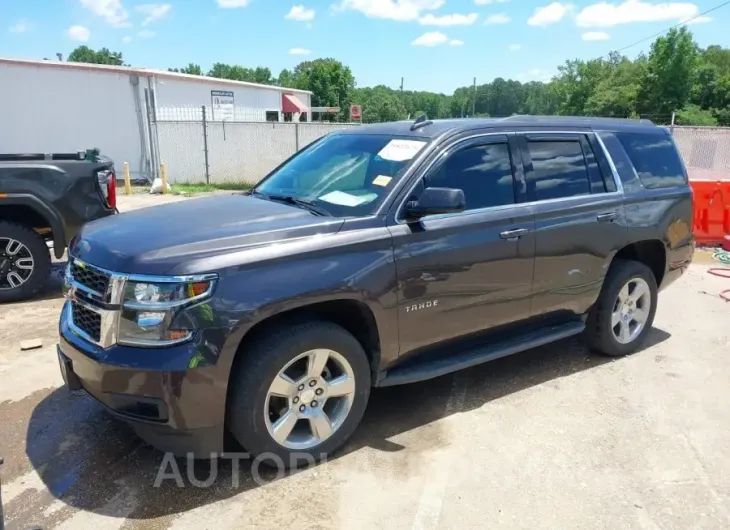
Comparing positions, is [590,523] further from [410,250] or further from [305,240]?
[305,240]

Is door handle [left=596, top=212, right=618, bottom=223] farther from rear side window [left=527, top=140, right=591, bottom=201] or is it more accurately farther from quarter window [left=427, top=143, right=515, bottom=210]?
quarter window [left=427, top=143, right=515, bottom=210]

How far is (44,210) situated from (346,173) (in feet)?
12.8

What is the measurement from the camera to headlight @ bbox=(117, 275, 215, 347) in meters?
2.88

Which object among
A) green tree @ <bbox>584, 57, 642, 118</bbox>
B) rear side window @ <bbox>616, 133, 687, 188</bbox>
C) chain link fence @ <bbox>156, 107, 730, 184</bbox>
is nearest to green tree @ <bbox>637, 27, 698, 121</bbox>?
green tree @ <bbox>584, 57, 642, 118</bbox>

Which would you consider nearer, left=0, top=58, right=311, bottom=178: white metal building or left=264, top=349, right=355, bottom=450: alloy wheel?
left=264, top=349, right=355, bottom=450: alloy wheel

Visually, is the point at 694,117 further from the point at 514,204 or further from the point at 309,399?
the point at 309,399

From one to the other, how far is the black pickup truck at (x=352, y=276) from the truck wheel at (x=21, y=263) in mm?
3183

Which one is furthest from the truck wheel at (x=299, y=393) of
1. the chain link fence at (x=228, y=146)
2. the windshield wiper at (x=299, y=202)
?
the chain link fence at (x=228, y=146)

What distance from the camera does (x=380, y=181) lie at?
12.4ft

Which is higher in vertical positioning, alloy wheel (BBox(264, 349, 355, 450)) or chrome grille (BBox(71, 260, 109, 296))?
chrome grille (BBox(71, 260, 109, 296))

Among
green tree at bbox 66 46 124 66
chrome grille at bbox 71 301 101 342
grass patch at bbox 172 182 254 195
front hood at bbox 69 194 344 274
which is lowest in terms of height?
grass patch at bbox 172 182 254 195

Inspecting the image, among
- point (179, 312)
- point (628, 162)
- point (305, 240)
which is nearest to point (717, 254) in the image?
point (628, 162)

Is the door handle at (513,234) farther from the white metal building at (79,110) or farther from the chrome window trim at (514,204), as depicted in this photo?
the white metal building at (79,110)

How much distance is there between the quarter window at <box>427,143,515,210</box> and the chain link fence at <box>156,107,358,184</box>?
45.3 ft
